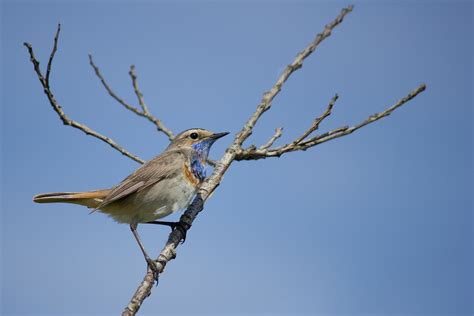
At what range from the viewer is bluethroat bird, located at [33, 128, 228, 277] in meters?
8.25

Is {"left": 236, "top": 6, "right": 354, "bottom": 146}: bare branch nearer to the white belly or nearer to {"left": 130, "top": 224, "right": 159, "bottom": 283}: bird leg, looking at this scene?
the white belly

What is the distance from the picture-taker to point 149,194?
841cm

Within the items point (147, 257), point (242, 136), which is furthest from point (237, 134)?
point (147, 257)

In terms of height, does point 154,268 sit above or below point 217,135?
below

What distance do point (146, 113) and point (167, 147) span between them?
1.06 metres

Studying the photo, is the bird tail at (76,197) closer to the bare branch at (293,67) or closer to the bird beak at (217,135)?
the bird beak at (217,135)

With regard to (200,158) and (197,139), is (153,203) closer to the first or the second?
(200,158)

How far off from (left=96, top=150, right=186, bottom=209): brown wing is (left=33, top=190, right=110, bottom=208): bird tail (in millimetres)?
255

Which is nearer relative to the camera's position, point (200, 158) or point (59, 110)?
point (59, 110)

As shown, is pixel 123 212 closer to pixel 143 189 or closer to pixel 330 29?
pixel 143 189

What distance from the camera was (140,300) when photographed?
5.35 metres

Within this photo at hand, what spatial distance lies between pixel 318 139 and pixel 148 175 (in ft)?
9.96

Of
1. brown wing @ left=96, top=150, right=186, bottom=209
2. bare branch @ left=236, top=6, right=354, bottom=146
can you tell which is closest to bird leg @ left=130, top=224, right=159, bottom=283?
brown wing @ left=96, top=150, right=186, bottom=209

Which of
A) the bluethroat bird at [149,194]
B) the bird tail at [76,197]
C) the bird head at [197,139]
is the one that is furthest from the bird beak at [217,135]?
the bird tail at [76,197]
